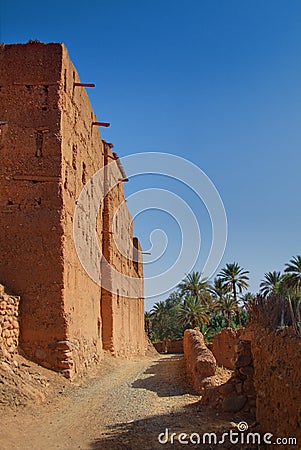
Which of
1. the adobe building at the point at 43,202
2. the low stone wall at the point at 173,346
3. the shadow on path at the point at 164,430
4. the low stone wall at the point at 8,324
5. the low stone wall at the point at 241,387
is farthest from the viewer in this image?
the low stone wall at the point at 173,346

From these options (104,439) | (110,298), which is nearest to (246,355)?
(104,439)

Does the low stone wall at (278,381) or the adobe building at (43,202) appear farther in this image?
the adobe building at (43,202)

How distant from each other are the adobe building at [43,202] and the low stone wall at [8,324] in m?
0.28

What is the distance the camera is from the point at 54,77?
39.1ft

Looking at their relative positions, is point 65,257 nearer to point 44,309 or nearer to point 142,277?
point 44,309

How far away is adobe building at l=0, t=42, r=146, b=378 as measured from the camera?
1077 cm

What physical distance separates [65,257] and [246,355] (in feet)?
17.7

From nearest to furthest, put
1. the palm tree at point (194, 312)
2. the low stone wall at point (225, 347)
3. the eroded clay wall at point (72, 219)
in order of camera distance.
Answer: the eroded clay wall at point (72, 219)
the low stone wall at point (225, 347)
the palm tree at point (194, 312)

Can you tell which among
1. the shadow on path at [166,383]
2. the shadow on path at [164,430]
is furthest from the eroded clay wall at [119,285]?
the shadow on path at [164,430]

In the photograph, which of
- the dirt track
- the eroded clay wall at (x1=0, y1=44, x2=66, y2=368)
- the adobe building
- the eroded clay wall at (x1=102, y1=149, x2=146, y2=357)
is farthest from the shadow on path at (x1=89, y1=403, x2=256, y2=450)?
the eroded clay wall at (x1=102, y1=149, x2=146, y2=357)

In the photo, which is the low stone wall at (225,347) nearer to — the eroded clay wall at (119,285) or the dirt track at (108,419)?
the eroded clay wall at (119,285)

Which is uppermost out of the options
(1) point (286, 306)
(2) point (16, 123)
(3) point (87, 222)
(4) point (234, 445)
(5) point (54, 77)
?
(5) point (54, 77)

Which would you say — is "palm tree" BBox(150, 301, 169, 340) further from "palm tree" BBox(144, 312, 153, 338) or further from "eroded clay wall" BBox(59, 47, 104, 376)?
"eroded clay wall" BBox(59, 47, 104, 376)

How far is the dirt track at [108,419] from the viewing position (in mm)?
6258
